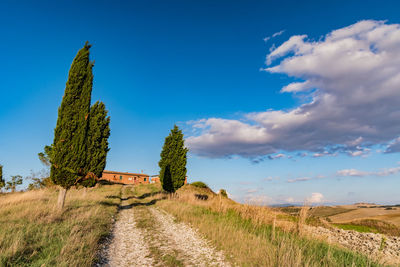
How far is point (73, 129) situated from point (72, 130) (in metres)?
0.08

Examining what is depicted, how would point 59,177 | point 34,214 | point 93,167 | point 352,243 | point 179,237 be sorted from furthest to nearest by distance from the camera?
point 93,167, point 59,177, point 34,214, point 179,237, point 352,243

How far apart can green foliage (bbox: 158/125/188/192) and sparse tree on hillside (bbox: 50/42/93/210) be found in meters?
11.3

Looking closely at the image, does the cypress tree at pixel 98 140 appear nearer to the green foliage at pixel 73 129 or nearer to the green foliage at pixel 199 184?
the green foliage at pixel 73 129

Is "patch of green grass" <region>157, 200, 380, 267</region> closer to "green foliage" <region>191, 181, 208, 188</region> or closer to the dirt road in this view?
the dirt road

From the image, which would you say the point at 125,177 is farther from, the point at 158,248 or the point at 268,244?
the point at 268,244

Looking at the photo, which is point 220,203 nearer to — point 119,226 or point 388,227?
point 119,226

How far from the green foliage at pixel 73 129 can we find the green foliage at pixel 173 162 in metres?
11.2

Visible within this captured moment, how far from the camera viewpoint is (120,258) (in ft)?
18.3

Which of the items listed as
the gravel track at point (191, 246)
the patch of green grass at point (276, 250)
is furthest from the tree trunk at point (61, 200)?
the patch of green grass at point (276, 250)

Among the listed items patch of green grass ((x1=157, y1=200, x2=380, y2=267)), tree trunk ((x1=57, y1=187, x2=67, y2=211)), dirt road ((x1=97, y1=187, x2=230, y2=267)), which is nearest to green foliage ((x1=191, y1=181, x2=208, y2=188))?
tree trunk ((x1=57, y1=187, x2=67, y2=211))

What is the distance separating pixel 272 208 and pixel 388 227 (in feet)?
13.5

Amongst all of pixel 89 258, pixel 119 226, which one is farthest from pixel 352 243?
pixel 119 226

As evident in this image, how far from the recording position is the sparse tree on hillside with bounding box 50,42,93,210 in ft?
42.1

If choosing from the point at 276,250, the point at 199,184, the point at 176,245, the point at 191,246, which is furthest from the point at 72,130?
the point at 199,184
